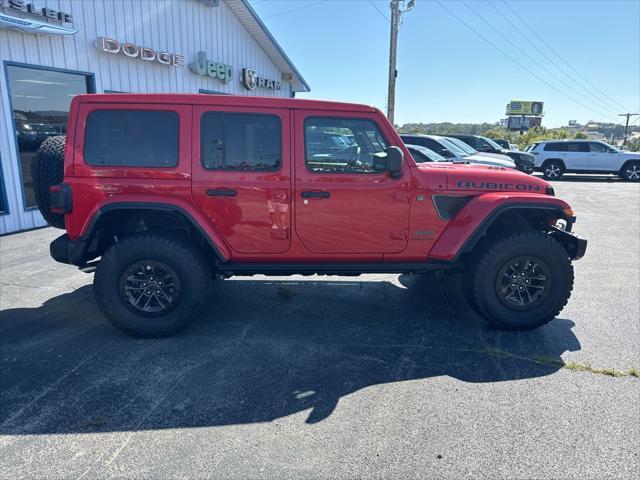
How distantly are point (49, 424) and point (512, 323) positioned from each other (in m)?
3.74

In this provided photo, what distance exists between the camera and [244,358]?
3646mm

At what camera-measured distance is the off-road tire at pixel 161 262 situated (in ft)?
12.6

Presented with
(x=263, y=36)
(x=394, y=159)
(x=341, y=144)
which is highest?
(x=263, y=36)

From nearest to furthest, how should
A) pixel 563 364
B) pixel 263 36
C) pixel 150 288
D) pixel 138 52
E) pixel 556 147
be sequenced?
pixel 563 364 < pixel 150 288 < pixel 138 52 < pixel 263 36 < pixel 556 147

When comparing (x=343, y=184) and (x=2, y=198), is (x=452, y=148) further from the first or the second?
(x=2, y=198)

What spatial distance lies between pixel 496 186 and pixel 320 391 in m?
2.45

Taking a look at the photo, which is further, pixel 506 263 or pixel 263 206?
pixel 506 263

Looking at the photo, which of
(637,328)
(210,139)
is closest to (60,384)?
(210,139)

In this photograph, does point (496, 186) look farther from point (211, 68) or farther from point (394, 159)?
point (211, 68)

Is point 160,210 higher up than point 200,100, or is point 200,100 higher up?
point 200,100

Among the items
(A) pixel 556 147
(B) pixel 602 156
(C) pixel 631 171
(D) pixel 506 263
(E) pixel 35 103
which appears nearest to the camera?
(D) pixel 506 263

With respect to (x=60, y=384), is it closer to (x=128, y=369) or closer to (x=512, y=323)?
(x=128, y=369)

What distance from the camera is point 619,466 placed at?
8.06 ft

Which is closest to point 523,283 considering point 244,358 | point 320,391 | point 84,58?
point 320,391
